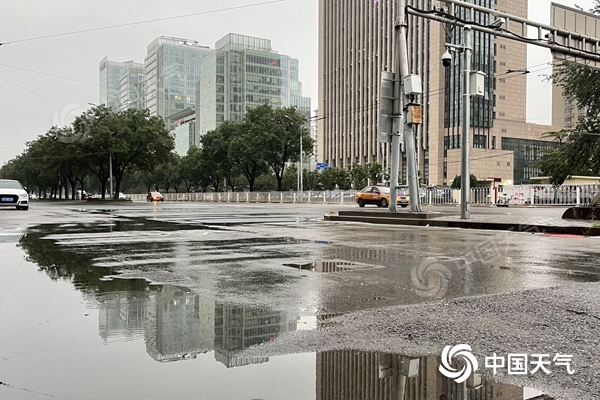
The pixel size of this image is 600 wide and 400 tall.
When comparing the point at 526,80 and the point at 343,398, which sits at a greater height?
the point at 526,80

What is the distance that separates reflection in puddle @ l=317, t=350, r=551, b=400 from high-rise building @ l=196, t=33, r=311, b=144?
135027 millimetres

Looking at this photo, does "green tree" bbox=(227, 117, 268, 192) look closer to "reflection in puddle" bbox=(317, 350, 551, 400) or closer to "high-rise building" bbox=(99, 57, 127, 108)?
"high-rise building" bbox=(99, 57, 127, 108)

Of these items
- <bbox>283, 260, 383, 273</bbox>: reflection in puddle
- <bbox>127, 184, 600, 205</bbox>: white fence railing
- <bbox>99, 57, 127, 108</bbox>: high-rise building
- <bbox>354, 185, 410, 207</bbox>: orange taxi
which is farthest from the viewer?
<bbox>99, 57, 127, 108</bbox>: high-rise building

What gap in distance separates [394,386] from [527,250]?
7610 mm

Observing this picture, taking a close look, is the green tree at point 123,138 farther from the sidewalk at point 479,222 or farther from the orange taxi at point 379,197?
the sidewalk at point 479,222

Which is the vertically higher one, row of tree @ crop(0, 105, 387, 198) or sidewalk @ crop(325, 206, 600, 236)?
row of tree @ crop(0, 105, 387, 198)

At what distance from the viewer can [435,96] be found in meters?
102

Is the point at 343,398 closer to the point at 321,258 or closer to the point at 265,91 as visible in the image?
the point at 321,258

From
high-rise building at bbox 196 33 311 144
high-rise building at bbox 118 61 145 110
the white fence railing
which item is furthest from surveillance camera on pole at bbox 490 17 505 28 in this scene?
high-rise building at bbox 196 33 311 144

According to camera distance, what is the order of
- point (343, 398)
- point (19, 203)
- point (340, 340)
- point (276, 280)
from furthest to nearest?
point (19, 203) → point (276, 280) → point (340, 340) → point (343, 398)

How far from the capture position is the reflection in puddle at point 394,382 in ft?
9.24

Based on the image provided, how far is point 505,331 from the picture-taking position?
12.8 ft

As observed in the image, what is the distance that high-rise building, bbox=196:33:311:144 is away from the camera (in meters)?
139

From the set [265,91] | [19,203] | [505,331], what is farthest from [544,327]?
[265,91]
